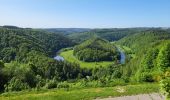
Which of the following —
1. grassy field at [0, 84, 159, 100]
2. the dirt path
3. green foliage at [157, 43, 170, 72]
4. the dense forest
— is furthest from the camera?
green foliage at [157, 43, 170, 72]

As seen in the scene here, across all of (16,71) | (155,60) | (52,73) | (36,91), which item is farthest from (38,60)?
(36,91)

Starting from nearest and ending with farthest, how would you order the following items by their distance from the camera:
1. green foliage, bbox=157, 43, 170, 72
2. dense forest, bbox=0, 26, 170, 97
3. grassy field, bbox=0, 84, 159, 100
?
grassy field, bbox=0, 84, 159, 100 < dense forest, bbox=0, 26, 170, 97 < green foliage, bbox=157, 43, 170, 72

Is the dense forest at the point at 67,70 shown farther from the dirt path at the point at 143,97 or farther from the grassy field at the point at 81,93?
the dirt path at the point at 143,97

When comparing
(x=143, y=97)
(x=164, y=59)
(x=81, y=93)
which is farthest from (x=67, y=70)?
(x=143, y=97)

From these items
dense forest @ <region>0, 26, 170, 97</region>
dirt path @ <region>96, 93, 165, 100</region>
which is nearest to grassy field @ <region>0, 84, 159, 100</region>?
dirt path @ <region>96, 93, 165, 100</region>

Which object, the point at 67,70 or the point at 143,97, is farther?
the point at 67,70

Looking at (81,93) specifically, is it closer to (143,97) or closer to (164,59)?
(143,97)

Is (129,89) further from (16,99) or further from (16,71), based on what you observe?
(16,71)

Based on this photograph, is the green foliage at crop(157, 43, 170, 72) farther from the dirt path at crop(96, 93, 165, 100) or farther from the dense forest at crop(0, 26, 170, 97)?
the dirt path at crop(96, 93, 165, 100)

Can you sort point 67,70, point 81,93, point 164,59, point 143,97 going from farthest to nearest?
point 67,70 → point 164,59 → point 81,93 → point 143,97
